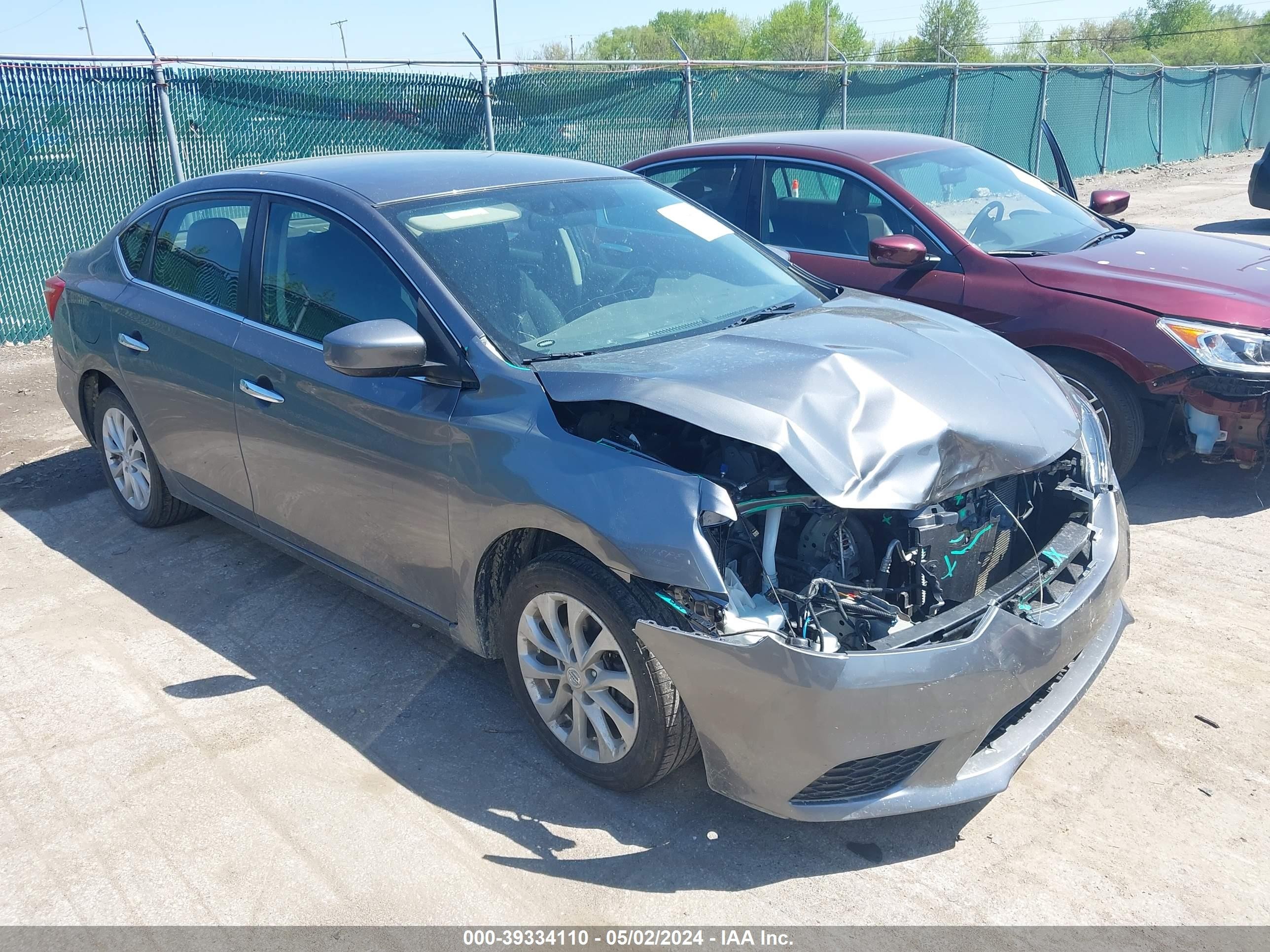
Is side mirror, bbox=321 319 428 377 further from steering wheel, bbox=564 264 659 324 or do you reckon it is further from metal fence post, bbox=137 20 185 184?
metal fence post, bbox=137 20 185 184

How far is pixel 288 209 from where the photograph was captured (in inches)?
160

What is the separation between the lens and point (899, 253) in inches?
213

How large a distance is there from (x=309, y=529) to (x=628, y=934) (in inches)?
83.0

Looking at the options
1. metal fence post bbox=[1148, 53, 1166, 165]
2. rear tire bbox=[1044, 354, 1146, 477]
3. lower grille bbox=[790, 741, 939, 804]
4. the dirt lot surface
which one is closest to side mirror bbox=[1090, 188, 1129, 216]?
rear tire bbox=[1044, 354, 1146, 477]

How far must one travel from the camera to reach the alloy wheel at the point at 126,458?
16.9 ft

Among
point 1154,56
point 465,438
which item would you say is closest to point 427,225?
point 465,438

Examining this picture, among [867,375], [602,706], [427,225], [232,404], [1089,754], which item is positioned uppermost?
[427,225]

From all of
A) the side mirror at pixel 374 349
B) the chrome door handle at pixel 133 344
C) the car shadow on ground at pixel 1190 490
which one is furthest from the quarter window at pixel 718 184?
the side mirror at pixel 374 349

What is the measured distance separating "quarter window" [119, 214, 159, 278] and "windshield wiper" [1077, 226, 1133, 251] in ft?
15.6

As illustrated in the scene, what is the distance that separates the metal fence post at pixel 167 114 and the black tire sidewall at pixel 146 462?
438 cm

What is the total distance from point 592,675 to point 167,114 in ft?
26.5

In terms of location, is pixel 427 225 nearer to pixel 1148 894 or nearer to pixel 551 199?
pixel 551 199

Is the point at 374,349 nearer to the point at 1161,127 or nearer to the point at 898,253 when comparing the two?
the point at 898,253

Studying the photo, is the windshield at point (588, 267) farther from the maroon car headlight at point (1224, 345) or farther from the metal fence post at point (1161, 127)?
the metal fence post at point (1161, 127)
